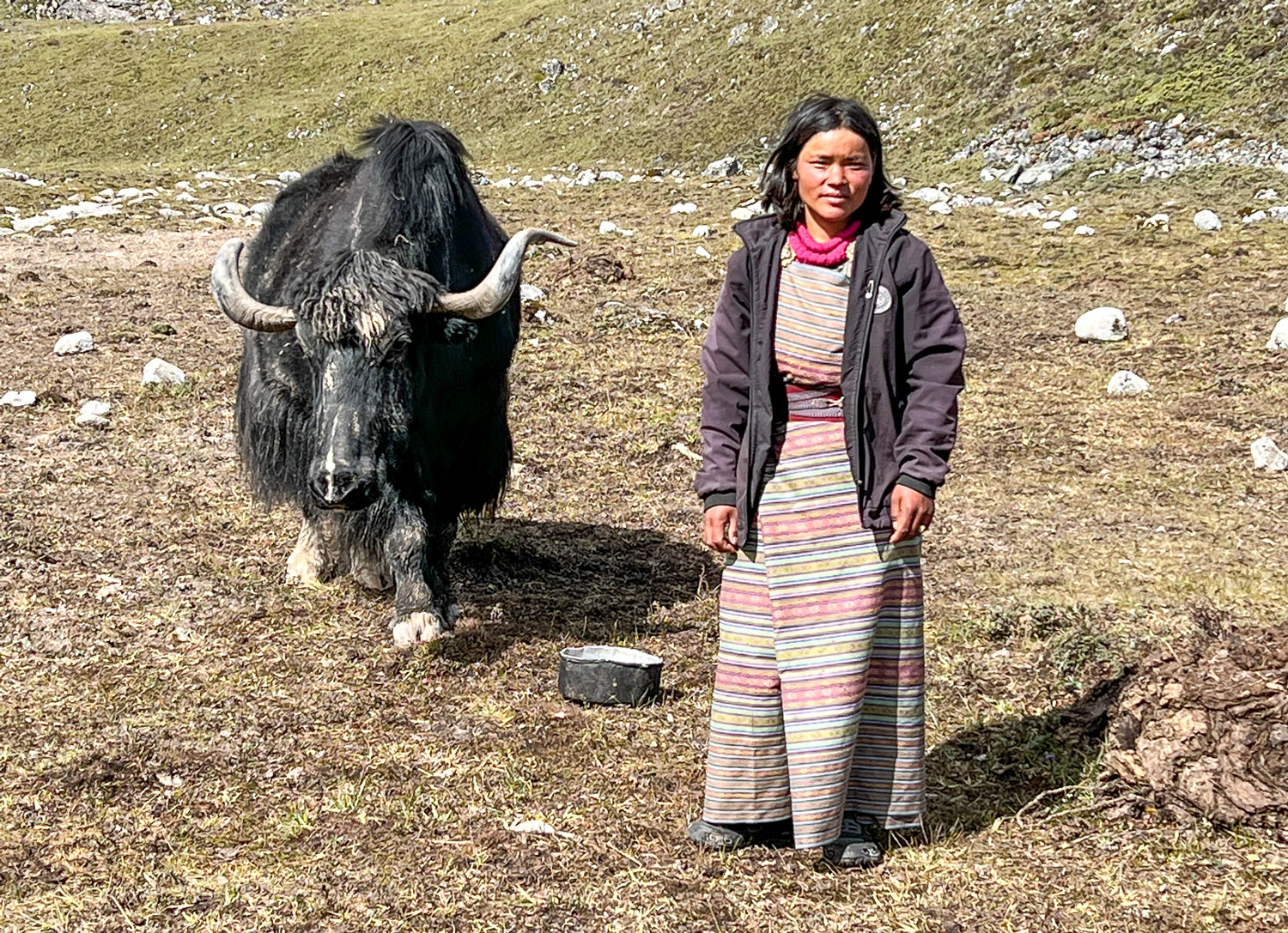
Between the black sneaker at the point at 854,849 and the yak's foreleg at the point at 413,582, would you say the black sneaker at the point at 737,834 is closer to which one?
the black sneaker at the point at 854,849

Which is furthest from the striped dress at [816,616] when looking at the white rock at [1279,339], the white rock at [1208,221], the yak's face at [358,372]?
the white rock at [1208,221]

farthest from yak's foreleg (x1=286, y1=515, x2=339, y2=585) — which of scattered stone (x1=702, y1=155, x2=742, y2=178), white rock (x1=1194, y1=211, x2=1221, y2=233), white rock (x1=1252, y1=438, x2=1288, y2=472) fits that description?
scattered stone (x1=702, y1=155, x2=742, y2=178)

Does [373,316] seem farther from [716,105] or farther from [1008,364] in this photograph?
[716,105]

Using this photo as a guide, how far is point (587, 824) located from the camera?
3721 millimetres

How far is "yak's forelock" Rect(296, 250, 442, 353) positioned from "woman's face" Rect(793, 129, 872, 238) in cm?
184

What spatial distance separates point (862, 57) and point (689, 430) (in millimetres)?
20067

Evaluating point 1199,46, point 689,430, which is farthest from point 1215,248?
point 1199,46

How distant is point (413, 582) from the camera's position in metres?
4.89

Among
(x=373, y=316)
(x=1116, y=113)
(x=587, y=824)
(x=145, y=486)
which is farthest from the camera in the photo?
(x=1116, y=113)

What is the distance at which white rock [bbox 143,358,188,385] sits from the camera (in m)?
8.31

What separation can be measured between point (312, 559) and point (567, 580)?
1.10 m

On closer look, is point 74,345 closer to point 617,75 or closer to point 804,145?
point 804,145

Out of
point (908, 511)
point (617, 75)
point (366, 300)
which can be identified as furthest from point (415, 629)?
point (617, 75)

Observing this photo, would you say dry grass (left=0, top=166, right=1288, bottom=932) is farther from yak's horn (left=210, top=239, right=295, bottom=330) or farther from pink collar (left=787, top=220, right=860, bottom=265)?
pink collar (left=787, top=220, right=860, bottom=265)
